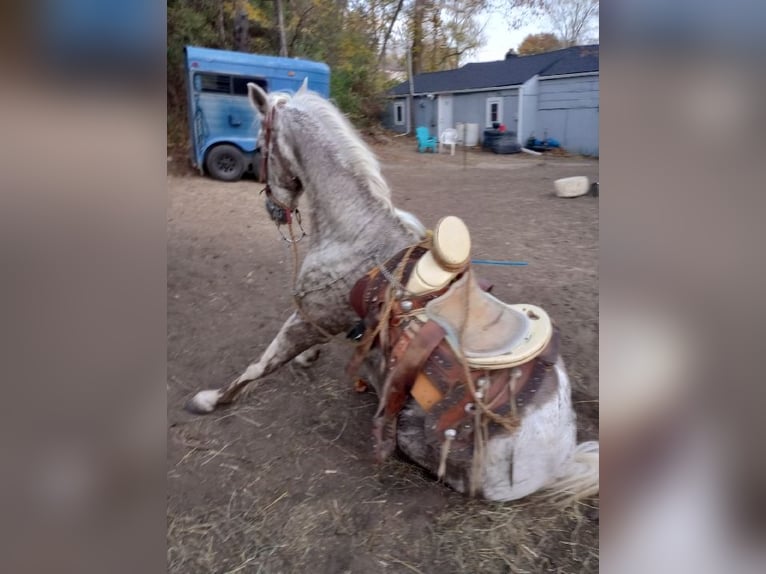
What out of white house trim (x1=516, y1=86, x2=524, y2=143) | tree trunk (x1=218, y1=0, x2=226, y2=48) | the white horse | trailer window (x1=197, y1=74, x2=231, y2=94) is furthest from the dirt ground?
white house trim (x1=516, y1=86, x2=524, y2=143)

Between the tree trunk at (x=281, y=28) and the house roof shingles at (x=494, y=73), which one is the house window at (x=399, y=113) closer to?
the house roof shingles at (x=494, y=73)

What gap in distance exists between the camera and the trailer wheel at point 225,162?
811 centimetres

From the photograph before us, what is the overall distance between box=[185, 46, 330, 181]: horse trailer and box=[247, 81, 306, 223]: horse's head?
5.68 metres

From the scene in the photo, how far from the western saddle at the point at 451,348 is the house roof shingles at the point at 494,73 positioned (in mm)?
8893

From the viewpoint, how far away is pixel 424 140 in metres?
11.9

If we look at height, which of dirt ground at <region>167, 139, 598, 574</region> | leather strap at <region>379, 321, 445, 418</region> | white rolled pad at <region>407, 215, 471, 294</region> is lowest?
dirt ground at <region>167, 139, 598, 574</region>

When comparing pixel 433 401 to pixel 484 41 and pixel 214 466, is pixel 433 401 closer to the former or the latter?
pixel 214 466

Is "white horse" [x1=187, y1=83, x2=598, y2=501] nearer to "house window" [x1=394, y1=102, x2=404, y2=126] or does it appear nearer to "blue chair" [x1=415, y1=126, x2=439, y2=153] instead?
"house window" [x1=394, y1=102, x2=404, y2=126]

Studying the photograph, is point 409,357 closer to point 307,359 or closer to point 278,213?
point 278,213

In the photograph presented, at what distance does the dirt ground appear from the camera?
5.74 ft

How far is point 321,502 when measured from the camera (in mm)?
1992

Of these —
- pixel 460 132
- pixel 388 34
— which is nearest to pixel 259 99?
pixel 388 34

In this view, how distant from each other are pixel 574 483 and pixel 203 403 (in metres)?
1.71
